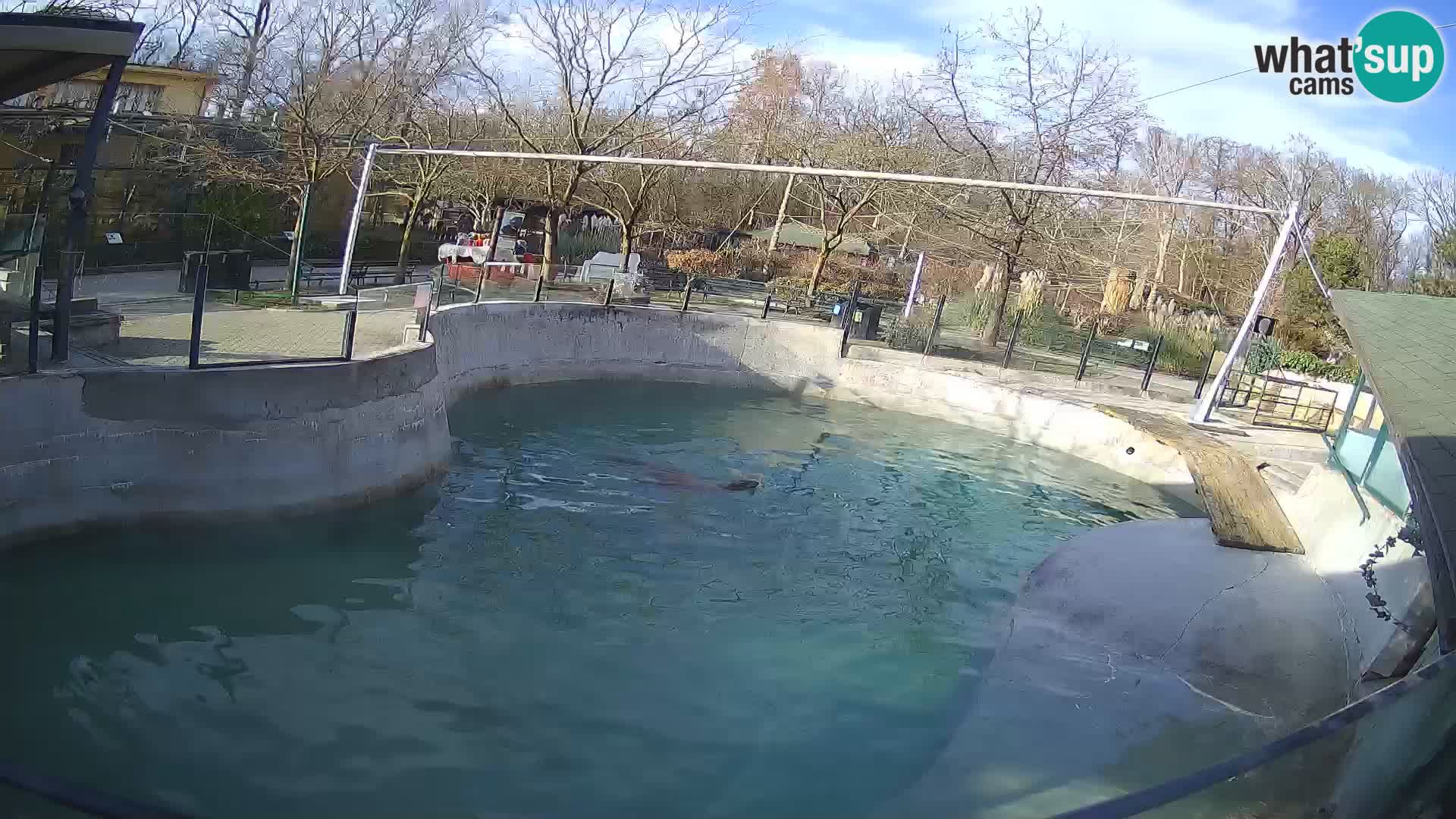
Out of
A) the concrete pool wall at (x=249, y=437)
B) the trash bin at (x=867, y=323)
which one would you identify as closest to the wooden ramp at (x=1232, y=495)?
the concrete pool wall at (x=249, y=437)

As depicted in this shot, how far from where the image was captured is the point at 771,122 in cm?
3956

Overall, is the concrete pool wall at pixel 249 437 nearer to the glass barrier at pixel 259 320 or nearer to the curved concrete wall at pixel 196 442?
the curved concrete wall at pixel 196 442

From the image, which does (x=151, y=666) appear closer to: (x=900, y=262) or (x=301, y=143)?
(x=301, y=143)

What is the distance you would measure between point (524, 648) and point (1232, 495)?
8883 millimetres

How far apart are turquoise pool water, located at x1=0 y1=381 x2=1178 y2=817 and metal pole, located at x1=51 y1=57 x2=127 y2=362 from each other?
1.93 metres

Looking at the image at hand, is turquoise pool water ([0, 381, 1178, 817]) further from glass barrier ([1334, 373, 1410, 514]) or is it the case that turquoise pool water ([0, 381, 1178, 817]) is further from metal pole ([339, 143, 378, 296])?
glass barrier ([1334, 373, 1410, 514])

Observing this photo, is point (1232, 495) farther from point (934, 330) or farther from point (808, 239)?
point (808, 239)

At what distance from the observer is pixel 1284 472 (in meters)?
16.3

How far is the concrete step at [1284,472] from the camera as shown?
15.8 meters

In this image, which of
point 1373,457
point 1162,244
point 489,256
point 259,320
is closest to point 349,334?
point 259,320

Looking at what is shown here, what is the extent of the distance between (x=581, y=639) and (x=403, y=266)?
17.0m

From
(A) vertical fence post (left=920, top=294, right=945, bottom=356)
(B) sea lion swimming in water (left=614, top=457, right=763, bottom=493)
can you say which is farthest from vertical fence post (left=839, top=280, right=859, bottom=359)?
(B) sea lion swimming in water (left=614, top=457, right=763, bottom=493)

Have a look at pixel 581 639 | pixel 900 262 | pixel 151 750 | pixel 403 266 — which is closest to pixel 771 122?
pixel 900 262

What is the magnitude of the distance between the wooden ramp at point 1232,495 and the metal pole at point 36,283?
A: 11.6 metres
